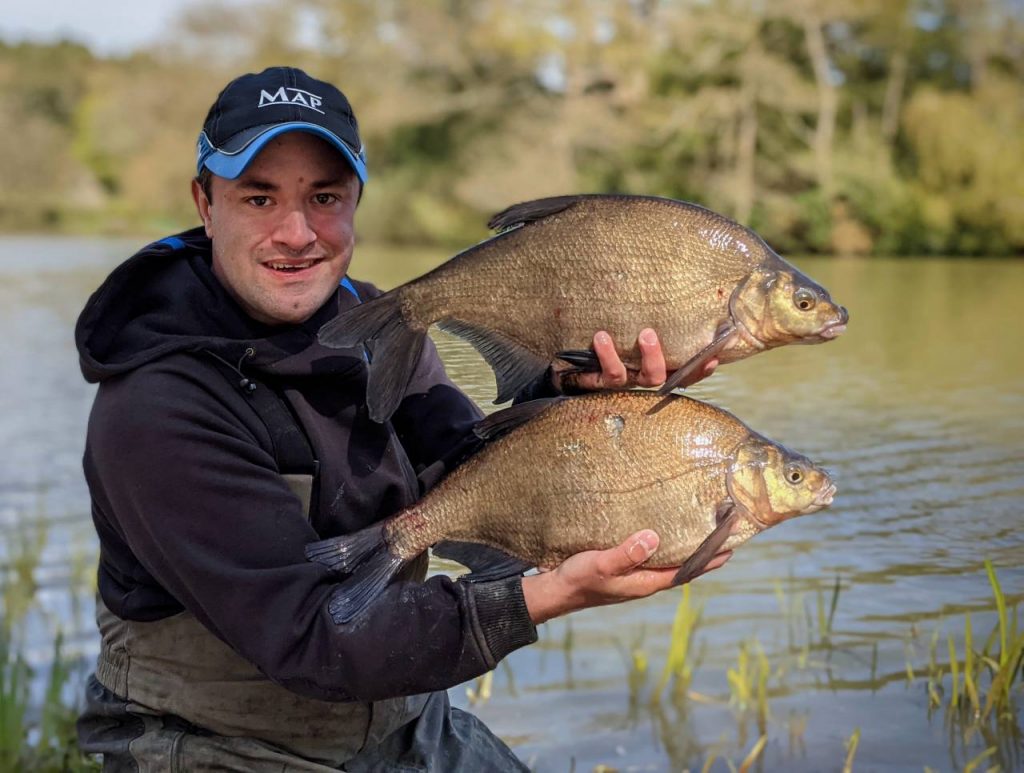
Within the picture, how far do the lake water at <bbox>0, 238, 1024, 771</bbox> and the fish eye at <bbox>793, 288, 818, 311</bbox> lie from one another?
80cm

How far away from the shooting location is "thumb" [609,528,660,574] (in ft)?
7.46

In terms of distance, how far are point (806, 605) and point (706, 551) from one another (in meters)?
3.38

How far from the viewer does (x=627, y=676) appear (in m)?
5.42

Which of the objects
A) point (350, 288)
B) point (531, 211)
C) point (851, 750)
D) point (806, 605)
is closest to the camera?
point (531, 211)

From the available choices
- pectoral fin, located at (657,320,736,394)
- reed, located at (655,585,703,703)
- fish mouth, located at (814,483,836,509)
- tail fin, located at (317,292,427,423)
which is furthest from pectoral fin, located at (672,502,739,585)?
reed, located at (655,585,703,703)

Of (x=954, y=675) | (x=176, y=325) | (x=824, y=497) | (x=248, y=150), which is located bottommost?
(x=954, y=675)

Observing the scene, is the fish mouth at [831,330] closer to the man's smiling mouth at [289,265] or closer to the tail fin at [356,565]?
the tail fin at [356,565]

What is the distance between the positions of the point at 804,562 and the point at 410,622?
4.28 meters

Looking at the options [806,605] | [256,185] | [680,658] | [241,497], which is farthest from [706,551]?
[806,605]

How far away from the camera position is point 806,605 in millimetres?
5484

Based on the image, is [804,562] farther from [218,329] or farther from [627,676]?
[218,329]

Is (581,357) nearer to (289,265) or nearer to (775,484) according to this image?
(775,484)

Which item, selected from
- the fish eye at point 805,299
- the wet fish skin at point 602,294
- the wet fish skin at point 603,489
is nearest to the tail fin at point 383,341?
the wet fish skin at point 602,294

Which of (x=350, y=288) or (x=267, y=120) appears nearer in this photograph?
(x=267, y=120)
